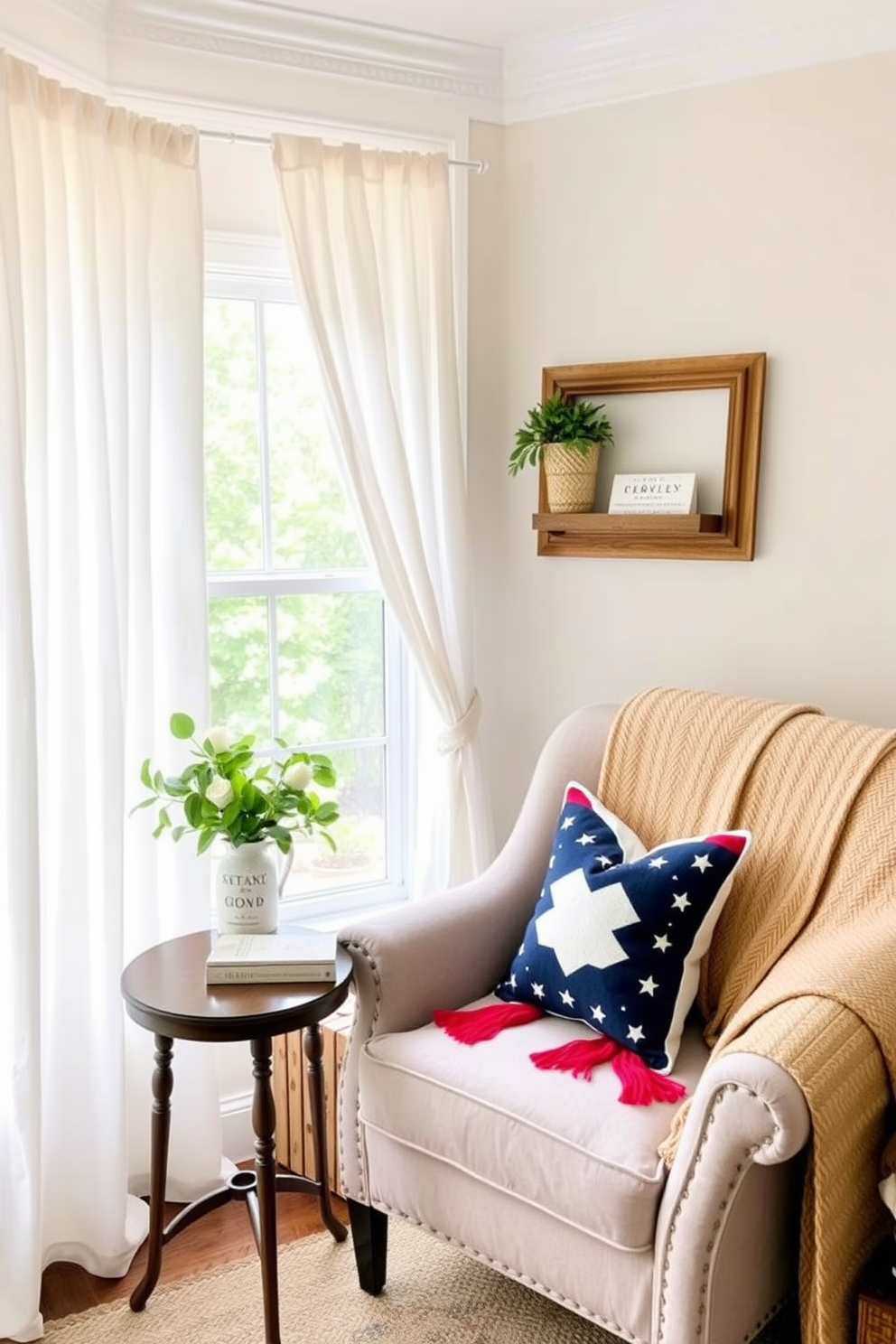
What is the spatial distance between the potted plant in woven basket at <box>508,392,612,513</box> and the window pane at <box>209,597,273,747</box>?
735mm

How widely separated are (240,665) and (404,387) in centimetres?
75

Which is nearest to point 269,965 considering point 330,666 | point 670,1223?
point 670,1223

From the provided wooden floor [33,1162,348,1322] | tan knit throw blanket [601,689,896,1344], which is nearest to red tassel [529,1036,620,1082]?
tan knit throw blanket [601,689,896,1344]

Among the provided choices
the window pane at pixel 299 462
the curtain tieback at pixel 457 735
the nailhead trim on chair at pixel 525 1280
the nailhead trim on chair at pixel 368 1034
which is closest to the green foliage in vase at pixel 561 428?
the window pane at pixel 299 462

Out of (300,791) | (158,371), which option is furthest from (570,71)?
(300,791)

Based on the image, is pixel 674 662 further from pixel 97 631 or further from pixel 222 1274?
pixel 222 1274

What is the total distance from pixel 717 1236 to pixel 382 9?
2381 mm

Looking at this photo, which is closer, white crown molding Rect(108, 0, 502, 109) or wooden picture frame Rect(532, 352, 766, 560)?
white crown molding Rect(108, 0, 502, 109)

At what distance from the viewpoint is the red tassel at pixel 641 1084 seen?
71.7 inches

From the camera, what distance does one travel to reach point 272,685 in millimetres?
2855

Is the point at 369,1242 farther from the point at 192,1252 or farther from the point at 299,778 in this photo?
the point at 299,778

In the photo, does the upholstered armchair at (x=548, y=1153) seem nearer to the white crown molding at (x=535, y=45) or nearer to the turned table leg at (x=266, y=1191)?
the turned table leg at (x=266, y=1191)

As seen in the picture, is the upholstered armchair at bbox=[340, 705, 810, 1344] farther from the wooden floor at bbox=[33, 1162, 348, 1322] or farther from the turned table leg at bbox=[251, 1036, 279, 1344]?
the wooden floor at bbox=[33, 1162, 348, 1322]

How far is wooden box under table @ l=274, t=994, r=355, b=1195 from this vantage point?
2.45 m
